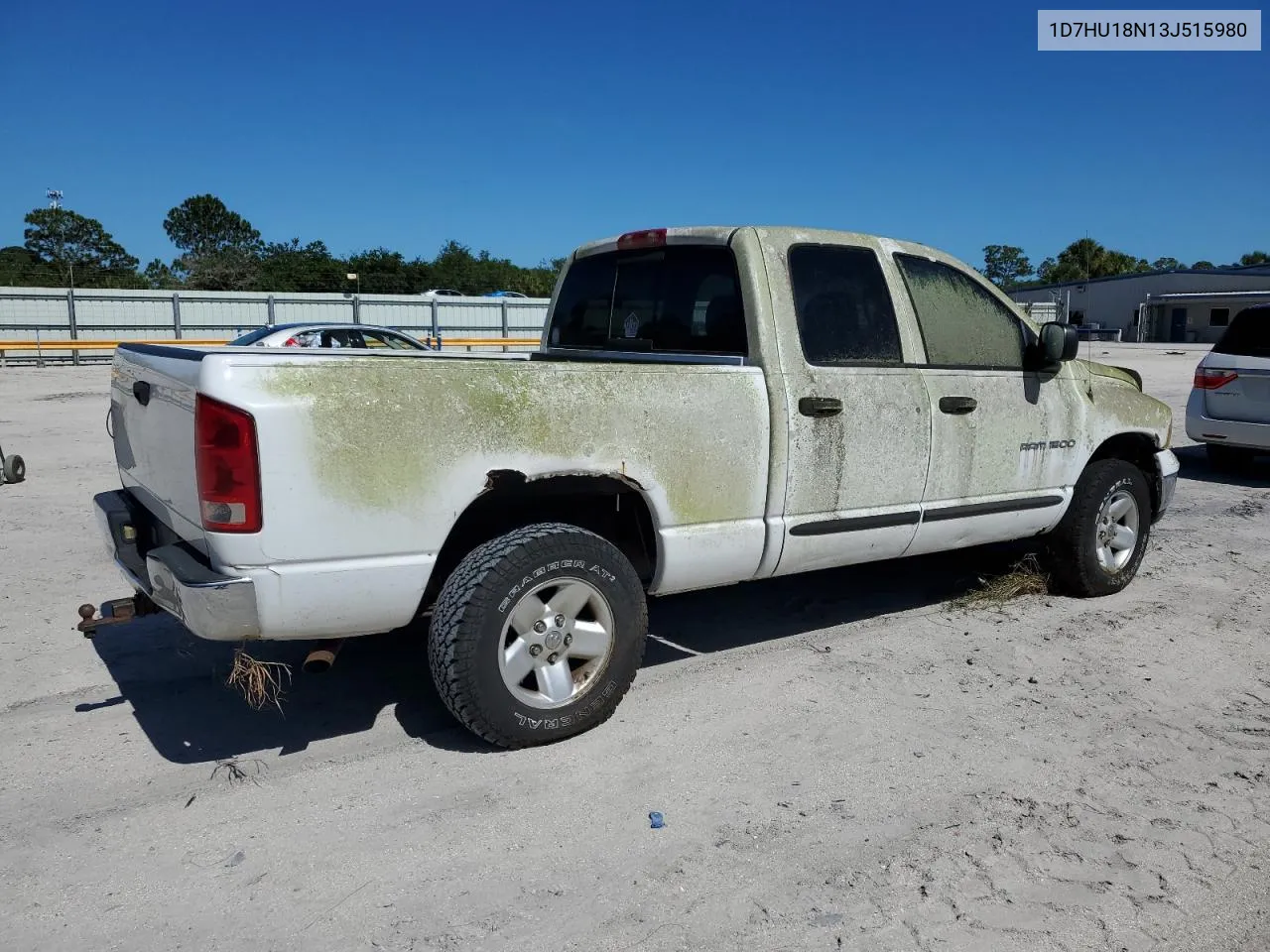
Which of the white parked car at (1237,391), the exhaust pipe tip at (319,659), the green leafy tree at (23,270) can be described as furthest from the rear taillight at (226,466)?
the green leafy tree at (23,270)

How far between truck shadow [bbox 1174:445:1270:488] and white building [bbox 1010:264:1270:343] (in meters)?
45.1

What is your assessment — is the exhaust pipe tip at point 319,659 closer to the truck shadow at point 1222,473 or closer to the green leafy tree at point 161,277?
the truck shadow at point 1222,473

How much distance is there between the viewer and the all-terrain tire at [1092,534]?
5.45m

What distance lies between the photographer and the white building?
56531 mm

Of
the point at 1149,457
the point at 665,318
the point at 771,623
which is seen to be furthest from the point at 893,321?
the point at 1149,457

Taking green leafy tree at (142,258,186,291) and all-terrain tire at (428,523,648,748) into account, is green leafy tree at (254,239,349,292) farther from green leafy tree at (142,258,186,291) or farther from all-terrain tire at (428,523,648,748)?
all-terrain tire at (428,523,648,748)

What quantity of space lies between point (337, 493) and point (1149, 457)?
15.8ft

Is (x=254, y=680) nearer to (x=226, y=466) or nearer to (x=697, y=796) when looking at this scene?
(x=226, y=466)

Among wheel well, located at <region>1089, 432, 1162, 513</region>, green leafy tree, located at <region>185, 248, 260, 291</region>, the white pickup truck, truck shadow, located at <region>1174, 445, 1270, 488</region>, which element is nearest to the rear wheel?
truck shadow, located at <region>1174, 445, 1270, 488</region>

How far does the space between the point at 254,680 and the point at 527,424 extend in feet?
A: 4.70

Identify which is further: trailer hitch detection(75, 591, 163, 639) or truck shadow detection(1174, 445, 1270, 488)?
truck shadow detection(1174, 445, 1270, 488)

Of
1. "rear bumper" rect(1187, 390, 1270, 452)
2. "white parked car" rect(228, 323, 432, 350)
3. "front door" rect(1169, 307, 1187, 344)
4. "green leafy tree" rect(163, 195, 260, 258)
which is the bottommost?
"rear bumper" rect(1187, 390, 1270, 452)

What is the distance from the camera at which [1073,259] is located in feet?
305

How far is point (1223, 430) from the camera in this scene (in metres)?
9.94
